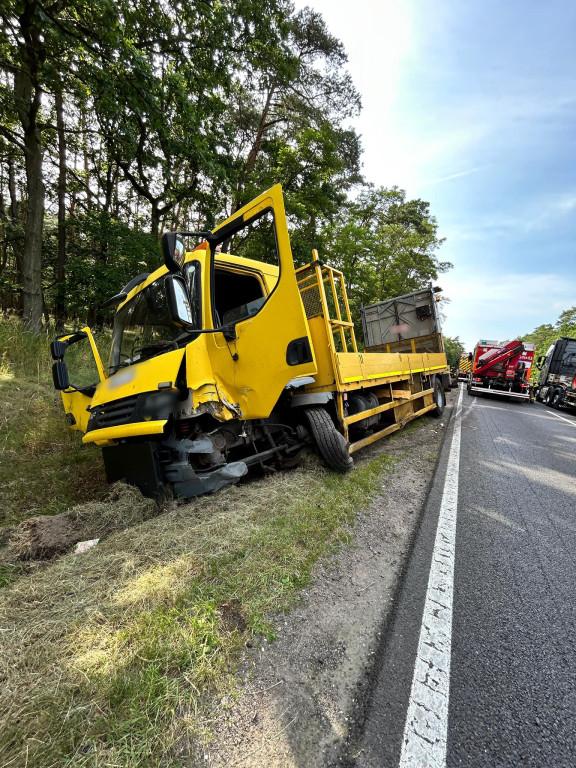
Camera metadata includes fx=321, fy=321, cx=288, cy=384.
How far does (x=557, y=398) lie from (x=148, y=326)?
17052 millimetres

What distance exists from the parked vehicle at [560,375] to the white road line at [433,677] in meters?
14.2

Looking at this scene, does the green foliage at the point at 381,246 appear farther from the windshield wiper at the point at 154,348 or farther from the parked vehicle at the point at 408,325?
the windshield wiper at the point at 154,348

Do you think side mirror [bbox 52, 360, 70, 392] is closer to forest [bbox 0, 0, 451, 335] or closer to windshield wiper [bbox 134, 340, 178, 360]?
windshield wiper [bbox 134, 340, 178, 360]

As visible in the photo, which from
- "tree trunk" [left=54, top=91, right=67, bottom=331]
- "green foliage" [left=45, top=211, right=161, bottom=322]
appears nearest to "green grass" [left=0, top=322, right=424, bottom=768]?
"green foliage" [left=45, top=211, right=161, bottom=322]

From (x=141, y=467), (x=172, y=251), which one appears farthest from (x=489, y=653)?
(x=172, y=251)

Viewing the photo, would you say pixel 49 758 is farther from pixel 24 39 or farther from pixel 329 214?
pixel 329 214

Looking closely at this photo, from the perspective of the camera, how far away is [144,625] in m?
1.61

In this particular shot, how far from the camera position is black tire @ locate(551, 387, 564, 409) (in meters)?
13.7

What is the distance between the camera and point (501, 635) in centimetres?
175

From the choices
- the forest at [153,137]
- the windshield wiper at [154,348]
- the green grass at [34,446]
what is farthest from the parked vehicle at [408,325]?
the green grass at [34,446]

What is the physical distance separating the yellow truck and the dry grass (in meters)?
0.55

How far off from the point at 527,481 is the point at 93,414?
521cm

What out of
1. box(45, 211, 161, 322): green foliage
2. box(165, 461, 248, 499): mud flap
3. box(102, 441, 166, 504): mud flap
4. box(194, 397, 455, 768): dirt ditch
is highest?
box(45, 211, 161, 322): green foliage

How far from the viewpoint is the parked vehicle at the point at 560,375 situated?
13006 millimetres
